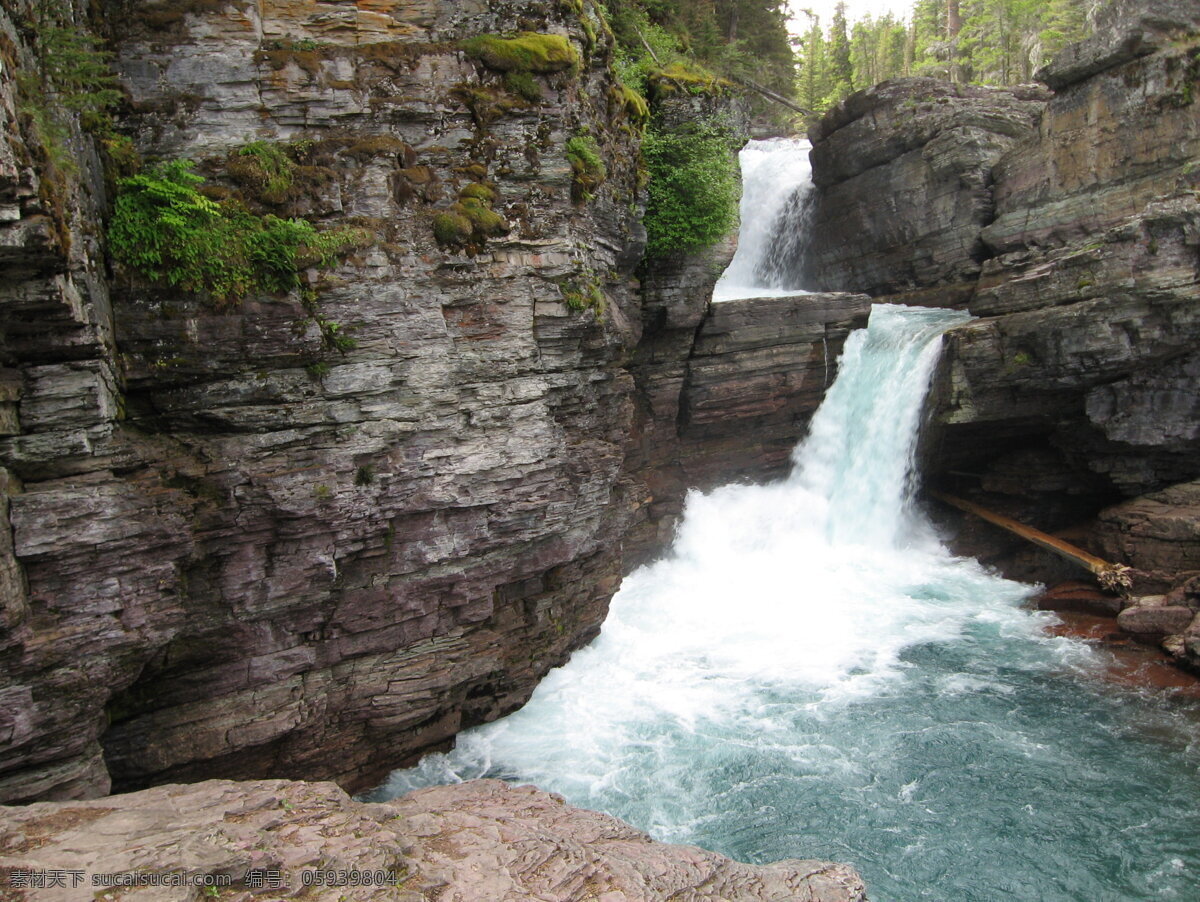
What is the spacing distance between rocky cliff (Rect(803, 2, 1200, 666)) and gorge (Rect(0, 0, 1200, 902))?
13 centimetres

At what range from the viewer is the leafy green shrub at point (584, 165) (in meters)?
14.1

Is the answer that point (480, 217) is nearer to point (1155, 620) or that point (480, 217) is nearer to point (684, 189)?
point (684, 189)

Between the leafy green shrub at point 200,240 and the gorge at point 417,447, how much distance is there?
0.89ft

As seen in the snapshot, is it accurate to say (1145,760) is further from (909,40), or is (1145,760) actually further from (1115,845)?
(909,40)

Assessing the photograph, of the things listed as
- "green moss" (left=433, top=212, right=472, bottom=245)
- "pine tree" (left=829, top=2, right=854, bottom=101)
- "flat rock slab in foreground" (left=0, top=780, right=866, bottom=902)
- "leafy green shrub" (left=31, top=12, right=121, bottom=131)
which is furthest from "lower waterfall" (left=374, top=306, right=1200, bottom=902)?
"pine tree" (left=829, top=2, right=854, bottom=101)

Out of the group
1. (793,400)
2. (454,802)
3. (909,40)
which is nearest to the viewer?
(454,802)

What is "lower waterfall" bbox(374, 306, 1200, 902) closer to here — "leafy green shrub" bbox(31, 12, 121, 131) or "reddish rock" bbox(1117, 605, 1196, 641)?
"reddish rock" bbox(1117, 605, 1196, 641)

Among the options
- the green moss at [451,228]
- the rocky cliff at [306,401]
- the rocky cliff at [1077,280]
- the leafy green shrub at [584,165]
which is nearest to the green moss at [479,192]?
the rocky cliff at [306,401]

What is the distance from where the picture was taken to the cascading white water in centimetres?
2983

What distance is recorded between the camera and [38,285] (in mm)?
8992

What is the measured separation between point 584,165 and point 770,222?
1786 centimetres

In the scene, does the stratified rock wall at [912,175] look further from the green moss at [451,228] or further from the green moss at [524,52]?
the green moss at [451,228]

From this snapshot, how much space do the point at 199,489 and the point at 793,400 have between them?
17093mm

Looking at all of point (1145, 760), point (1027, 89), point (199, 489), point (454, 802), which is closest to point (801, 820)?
point (454, 802)
